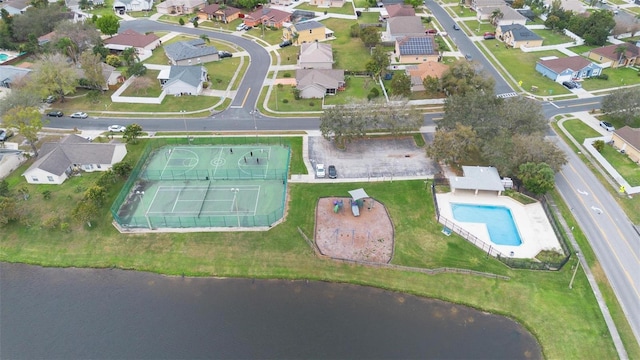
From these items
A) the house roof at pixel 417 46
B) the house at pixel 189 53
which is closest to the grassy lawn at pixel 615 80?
the house roof at pixel 417 46

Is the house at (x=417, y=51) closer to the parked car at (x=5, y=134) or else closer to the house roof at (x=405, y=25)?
the house roof at (x=405, y=25)

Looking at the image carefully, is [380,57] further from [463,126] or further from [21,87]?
[21,87]

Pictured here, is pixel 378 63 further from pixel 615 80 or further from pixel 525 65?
pixel 615 80

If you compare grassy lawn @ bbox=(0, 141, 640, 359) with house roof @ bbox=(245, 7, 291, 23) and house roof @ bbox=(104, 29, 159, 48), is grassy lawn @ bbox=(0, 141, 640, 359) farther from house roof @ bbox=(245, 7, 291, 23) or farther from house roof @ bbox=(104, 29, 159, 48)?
house roof @ bbox=(245, 7, 291, 23)

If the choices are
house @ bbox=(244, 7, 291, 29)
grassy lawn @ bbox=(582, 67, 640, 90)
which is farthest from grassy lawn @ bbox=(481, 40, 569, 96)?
Answer: house @ bbox=(244, 7, 291, 29)

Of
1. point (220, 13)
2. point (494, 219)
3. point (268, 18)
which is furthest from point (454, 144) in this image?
point (220, 13)
